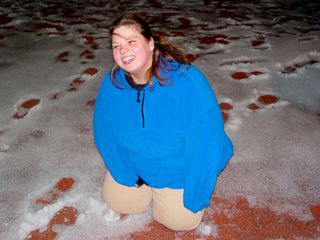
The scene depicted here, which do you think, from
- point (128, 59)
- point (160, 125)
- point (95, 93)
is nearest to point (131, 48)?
point (128, 59)

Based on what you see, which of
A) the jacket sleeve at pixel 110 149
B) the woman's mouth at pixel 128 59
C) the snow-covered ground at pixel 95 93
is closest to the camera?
the woman's mouth at pixel 128 59

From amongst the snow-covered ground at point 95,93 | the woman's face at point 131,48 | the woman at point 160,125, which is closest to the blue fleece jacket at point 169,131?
the woman at point 160,125

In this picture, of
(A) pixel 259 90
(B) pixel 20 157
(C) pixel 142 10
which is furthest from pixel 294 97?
(C) pixel 142 10

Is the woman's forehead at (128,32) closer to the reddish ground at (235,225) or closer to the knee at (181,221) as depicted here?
the knee at (181,221)

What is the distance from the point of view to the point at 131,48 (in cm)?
130

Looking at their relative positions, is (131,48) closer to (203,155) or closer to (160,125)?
(160,125)

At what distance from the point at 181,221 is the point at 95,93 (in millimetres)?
1571

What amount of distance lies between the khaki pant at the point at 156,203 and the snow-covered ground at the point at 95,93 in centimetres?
6

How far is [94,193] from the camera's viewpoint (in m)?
1.90

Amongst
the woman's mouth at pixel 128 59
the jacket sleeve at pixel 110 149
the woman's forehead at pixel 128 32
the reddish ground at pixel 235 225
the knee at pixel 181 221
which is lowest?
the reddish ground at pixel 235 225

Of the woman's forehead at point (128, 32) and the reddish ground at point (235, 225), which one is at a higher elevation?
the woman's forehead at point (128, 32)

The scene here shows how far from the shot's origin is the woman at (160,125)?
51.9 inches

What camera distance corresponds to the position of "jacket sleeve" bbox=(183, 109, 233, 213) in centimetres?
131

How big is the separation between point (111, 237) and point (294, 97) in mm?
1865
